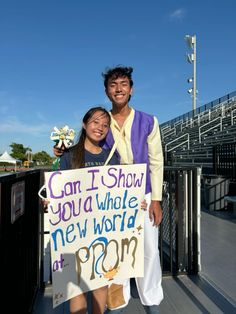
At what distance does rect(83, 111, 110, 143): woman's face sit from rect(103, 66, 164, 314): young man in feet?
0.57

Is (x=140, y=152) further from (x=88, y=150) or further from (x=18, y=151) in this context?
(x=18, y=151)

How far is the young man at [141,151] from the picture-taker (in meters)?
2.48

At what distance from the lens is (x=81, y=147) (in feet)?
7.70

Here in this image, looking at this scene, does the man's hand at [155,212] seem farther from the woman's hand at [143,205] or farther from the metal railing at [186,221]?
the metal railing at [186,221]

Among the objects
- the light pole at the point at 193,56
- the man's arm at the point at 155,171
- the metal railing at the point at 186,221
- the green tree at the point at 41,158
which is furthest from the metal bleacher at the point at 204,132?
the green tree at the point at 41,158

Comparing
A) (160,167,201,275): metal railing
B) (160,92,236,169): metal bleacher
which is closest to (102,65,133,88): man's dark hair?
(160,167,201,275): metal railing

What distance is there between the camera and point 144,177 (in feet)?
7.96

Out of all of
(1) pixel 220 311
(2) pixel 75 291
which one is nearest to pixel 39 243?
(2) pixel 75 291

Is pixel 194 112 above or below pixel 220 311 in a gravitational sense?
above

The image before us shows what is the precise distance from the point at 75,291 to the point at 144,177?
0.91m

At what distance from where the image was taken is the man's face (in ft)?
8.09

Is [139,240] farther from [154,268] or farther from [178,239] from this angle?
[178,239]

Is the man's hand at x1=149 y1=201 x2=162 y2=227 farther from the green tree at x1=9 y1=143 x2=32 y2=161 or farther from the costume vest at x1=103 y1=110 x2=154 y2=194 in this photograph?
the green tree at x1=9 y1=143 x2=32 y2=161

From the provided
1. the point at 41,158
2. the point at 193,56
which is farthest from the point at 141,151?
the point at 41,158
